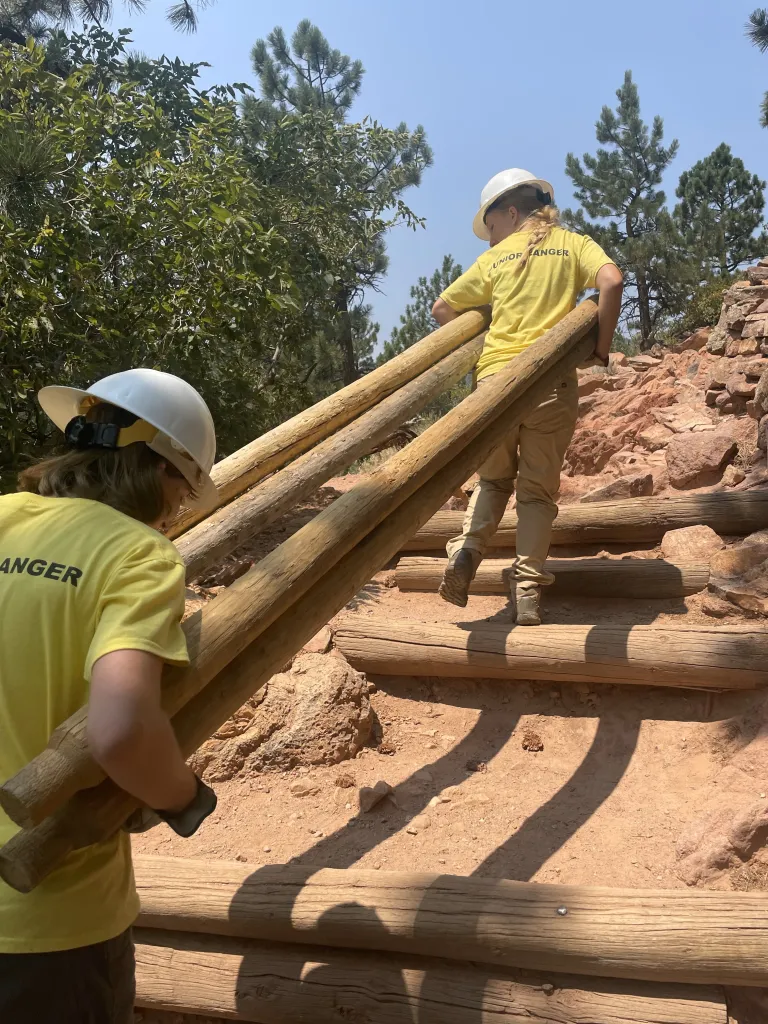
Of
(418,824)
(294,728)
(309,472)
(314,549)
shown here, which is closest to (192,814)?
(314,549)

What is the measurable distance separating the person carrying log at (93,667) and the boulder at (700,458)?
4.59m

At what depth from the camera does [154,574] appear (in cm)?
135

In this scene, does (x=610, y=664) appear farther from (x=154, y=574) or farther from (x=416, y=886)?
(x=154, y=574)

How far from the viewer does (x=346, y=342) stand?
54.4 feet

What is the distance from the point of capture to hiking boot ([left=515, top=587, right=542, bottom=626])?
398 cm

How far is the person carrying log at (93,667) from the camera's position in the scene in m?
1.25

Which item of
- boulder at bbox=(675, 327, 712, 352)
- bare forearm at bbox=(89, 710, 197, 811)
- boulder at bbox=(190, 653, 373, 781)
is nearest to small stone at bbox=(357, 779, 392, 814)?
boulder at bbox=(190, 653, 373, 781)

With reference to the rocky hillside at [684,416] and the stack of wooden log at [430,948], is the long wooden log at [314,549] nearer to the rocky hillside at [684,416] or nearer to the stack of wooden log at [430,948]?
the stack of wooden log at [430,948]

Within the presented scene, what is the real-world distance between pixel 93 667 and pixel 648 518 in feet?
13.3

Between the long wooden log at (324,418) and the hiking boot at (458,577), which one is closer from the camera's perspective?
the long wooden log at (324,418)

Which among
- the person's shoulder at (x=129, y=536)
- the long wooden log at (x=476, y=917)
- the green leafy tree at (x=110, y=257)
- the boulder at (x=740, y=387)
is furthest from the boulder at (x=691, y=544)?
the person's shoulder at (x=129, y=536)

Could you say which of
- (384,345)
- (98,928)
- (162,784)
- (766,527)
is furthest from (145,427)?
(384,345)

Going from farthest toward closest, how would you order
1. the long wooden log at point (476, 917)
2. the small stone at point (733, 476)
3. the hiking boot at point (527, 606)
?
the small stone at point (733, 476) → the hiking boot at point (527, 606) → the long wooden log at point (476, 917)

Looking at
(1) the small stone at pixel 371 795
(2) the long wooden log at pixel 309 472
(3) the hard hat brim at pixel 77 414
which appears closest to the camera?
(3) the hard hat brim at pixel 77 414
